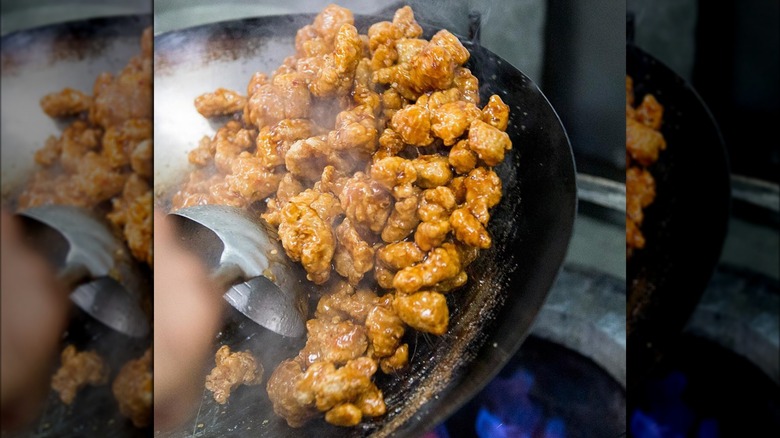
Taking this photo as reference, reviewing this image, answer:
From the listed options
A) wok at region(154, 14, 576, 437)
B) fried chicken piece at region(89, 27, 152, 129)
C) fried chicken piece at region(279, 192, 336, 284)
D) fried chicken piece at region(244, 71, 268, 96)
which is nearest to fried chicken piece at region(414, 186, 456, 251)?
wok at region(154, 14, 576, 437)

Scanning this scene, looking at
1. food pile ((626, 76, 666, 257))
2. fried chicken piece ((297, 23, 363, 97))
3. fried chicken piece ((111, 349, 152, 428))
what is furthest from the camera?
food pile ((626, 76, 666, 257))

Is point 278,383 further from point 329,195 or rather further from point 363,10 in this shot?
point 363,10

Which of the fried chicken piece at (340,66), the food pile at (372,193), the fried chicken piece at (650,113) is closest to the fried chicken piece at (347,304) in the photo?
the food pile at (372,193)

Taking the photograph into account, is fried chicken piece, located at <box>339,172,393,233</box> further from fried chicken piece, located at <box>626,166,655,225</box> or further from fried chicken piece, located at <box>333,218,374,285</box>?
fried chicken piece, located at <box>626,166,655,225</box>

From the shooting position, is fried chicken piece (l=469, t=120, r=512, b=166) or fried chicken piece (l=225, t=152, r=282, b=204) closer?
fried chicken piece (l=469, t=120, r=512, b=166)

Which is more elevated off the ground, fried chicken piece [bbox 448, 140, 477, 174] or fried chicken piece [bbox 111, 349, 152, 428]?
fried chicken piece [bbox 448, 140, 477, 174]

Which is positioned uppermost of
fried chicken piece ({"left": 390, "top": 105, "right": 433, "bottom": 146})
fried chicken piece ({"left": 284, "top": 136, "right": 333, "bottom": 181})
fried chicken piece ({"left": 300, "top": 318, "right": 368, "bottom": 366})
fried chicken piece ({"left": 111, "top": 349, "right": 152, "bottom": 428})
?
fried chicken piece ({"left": 390, "top": 105, "right": 433, "bottom": 146})

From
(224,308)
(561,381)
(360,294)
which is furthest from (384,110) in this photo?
(561,381)
